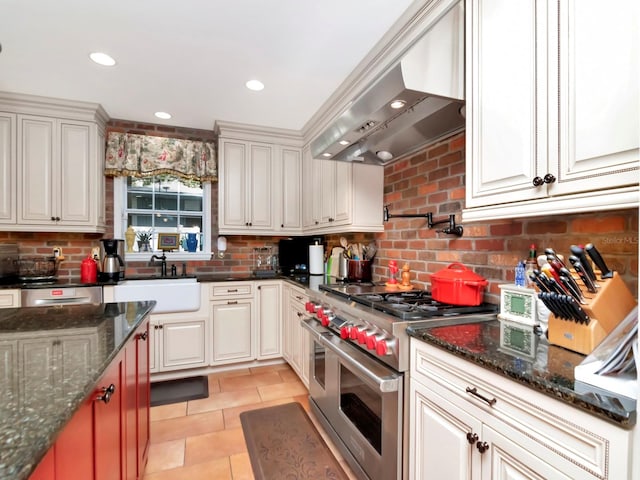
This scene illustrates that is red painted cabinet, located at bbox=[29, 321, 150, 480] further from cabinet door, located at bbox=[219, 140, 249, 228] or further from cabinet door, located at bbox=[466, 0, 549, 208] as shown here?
cabinet door, located at bbox=[219, 140, 249, 228]

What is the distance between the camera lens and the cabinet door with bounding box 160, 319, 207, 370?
289 cm

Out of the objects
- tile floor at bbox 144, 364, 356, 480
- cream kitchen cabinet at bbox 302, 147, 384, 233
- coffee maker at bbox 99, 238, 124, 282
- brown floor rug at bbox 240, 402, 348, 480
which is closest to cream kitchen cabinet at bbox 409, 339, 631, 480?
brown floor rug at bbox 240, 402, 348, 480

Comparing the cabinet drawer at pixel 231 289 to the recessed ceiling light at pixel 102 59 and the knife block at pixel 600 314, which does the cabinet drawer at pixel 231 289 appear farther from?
the knife block at pixel 600 314

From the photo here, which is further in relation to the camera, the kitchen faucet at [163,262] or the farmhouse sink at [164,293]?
the kitchen faucet at [163,262]

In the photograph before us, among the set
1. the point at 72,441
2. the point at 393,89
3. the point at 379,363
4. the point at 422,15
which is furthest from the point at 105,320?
the point at 422,15

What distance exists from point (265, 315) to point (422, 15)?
8.67 ft

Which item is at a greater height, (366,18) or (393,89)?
(366,18)

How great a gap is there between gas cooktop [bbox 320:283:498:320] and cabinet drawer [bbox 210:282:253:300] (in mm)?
1316

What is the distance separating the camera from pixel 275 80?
7.80 feet

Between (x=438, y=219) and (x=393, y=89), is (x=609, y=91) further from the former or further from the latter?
(x=438, y=219)

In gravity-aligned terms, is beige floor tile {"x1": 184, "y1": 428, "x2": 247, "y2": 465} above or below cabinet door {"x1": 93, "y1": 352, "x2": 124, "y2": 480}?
below

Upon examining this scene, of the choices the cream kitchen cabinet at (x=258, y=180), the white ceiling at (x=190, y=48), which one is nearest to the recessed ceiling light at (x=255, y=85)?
the white ceiling at (x=190, y=48)

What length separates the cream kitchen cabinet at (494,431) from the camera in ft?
2.31

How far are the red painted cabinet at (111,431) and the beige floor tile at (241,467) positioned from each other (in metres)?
0.47
